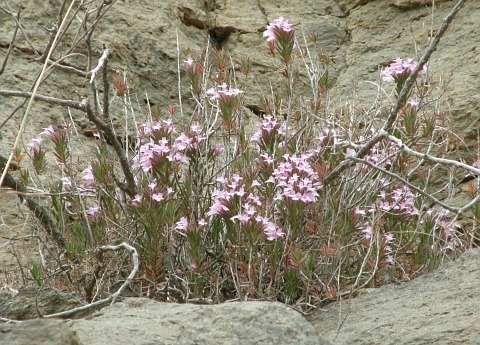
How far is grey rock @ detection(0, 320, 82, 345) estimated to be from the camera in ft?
6.73

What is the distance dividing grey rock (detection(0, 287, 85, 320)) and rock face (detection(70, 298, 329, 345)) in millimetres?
675

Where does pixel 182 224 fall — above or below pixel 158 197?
below

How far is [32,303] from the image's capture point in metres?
3.18

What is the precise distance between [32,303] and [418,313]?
165 cm

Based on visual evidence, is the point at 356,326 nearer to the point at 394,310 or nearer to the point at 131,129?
the point at 394,310

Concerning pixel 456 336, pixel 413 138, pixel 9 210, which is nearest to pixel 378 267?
pixel 413 138

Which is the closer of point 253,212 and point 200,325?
point 200,325

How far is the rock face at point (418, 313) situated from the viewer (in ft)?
9.84

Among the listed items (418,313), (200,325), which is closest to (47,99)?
(200,325)

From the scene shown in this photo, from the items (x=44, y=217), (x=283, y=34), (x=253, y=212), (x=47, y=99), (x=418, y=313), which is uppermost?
(x=283, y=34)

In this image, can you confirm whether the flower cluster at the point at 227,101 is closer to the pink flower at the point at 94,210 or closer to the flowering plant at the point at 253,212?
the flowering plant at the point at 253,212

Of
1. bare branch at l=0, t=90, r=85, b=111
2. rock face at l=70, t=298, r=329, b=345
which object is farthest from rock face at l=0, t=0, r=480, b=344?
bare branch at l=0, t=90, r=85, b=111

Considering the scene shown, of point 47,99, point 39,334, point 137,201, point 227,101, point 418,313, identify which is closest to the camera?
point 39,334

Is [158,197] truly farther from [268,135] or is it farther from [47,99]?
[268,135]
